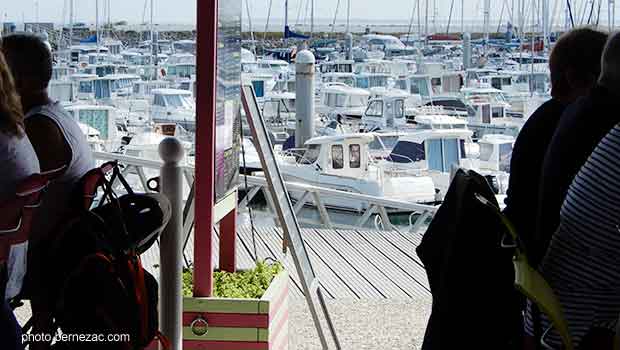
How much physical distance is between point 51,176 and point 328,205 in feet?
68.2

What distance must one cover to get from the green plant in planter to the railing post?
69 centimetres

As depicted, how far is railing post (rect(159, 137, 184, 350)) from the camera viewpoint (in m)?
4.20

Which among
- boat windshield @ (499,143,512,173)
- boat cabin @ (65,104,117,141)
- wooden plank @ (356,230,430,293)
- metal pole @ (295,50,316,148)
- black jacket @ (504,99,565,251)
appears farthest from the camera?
boat cabin @ (65,104,117,141)

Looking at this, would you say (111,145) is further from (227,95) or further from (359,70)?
(227,95)

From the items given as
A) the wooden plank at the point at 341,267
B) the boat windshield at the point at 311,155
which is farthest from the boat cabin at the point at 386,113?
the wooden plank at the point at 341,267

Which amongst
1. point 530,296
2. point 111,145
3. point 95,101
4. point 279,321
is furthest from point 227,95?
point 95,101

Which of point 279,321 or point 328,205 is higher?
point 279,321

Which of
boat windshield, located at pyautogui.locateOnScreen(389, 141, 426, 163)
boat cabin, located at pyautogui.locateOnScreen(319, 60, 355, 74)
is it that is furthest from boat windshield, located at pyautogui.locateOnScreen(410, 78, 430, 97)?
boat windshield, located at pyautogui.locateOnScreen(389, 141, 426, 163)

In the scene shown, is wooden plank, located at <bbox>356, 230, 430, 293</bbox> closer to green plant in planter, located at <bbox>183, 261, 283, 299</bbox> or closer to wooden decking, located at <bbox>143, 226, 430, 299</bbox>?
wooden decking, located at <bbox>143, 226, 430, 299</bbox>

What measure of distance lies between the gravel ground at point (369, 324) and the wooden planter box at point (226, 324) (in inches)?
65.1

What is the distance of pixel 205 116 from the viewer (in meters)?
4.70

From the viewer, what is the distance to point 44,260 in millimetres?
3828

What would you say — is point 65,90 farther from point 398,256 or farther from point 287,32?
point 398,256

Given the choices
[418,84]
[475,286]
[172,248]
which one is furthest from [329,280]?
[418,84]
